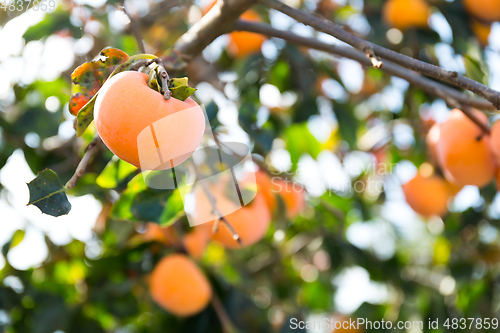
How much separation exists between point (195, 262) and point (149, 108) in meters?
0.93

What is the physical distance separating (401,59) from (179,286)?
2.81 ft

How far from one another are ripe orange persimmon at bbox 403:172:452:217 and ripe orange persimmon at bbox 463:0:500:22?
21.6 inches

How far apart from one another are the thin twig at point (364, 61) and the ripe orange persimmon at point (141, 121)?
0.38 meters

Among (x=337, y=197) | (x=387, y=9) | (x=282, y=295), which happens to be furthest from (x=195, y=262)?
(x=387, y=9)

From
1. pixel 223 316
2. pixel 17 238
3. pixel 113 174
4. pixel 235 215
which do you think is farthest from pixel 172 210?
pixel 17 238

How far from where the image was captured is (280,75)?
1.59 m

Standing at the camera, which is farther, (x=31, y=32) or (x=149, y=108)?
(x=31, y=32)

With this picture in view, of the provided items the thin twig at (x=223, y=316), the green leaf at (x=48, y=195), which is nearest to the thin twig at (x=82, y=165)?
the green leaf at (x=48, y=195)

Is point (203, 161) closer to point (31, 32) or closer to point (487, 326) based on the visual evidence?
point (31, 32)

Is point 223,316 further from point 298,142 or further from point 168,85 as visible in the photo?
point 168,85

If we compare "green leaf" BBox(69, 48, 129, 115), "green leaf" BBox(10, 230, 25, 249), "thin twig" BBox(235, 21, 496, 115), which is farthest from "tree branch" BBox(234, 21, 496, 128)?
"green leaf" BBox(10, 230, 25, 249)

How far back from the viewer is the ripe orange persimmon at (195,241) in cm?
135

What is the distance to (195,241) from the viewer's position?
136 cm

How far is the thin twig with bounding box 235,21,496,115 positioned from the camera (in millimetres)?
756
